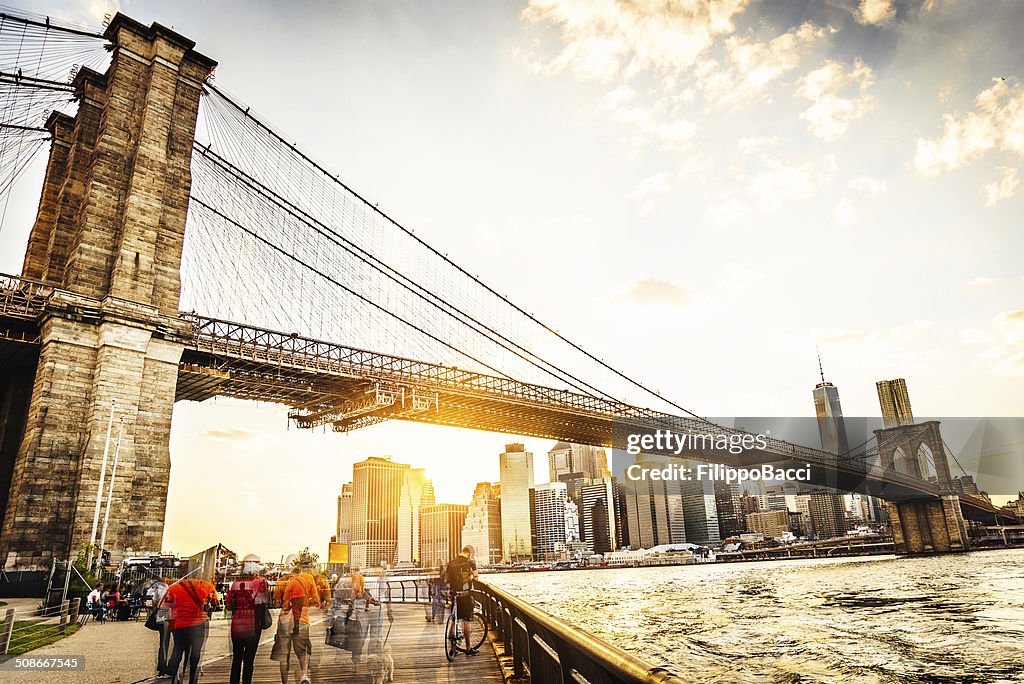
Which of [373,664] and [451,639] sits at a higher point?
[451,639]

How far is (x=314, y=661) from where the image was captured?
398 inches

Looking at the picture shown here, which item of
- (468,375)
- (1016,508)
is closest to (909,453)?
(1016,508)

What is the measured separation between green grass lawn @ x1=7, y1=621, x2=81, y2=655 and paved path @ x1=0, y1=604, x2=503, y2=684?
0.24m

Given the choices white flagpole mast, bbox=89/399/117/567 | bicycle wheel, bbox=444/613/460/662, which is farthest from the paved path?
white flagpole mast, bbox=89/399/117/567

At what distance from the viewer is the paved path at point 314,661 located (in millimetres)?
8469

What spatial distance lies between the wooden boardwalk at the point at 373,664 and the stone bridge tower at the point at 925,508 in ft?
279

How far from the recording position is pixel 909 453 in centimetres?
9631

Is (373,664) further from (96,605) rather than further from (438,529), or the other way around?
(438,529)

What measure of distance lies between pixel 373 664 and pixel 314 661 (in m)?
1.09

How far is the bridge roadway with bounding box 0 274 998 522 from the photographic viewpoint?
25.7 meters

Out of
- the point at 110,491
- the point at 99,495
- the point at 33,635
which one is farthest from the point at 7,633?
the point at 110,491

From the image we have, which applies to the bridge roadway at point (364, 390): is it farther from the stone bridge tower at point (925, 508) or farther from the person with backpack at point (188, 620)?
the person with backpack at point (188, 620)

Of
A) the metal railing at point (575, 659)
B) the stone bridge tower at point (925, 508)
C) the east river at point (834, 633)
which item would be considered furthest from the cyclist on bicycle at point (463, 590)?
the stone bridge tower at point (925, 508)

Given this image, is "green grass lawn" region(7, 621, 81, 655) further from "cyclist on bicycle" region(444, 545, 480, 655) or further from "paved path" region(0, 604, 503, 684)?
"cyclist on bicycle" region(444, 545, 480, 655)
